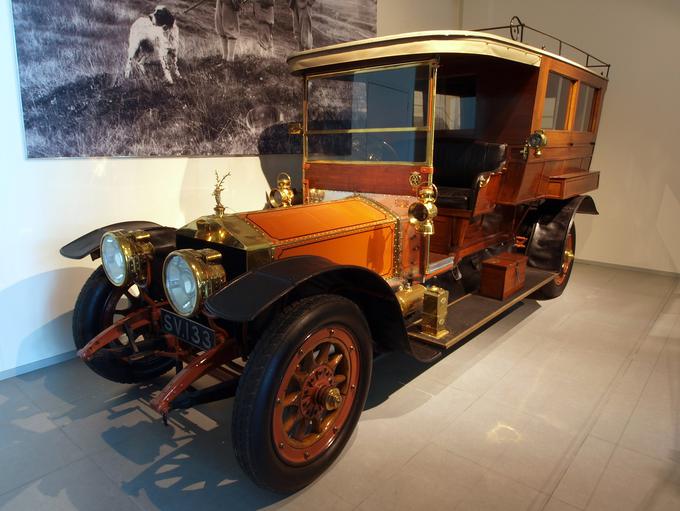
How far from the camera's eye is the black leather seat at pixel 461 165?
318 centimetres

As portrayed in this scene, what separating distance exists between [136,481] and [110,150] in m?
2.11

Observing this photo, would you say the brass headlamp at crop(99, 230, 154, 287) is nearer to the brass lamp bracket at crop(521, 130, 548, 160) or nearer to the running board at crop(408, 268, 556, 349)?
the running board at crop(408, 268, 556, 349)

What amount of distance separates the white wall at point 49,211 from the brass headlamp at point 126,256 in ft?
3.15

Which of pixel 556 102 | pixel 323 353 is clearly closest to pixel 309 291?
pixel 323 353

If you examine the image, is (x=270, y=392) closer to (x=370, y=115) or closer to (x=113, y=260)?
(x=113, y=260)

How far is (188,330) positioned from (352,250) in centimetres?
92

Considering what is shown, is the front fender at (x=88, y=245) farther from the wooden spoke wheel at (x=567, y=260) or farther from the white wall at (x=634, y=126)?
the white wall at (x=634, y=126)

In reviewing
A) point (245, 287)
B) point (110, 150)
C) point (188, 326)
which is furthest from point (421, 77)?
point (110, 150)

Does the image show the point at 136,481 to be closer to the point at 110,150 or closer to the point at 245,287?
the point at 245,287

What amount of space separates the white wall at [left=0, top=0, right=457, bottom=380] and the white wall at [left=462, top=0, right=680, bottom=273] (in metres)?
4.59

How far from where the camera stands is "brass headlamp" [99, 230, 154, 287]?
87.3 inches

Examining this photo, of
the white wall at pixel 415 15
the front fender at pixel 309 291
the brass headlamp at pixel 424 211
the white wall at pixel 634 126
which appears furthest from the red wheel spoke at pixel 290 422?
the white wall at pixel 634 126

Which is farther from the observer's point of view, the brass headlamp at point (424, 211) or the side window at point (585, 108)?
the side window at point (585, 108)

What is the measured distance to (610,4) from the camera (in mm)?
5133
